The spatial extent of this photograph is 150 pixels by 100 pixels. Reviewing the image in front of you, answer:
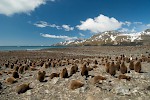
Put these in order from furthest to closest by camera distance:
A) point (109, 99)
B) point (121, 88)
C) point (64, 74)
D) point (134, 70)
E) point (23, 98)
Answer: point (134, 70) < point (64, 74) < point (23, 98) < point (121, 88) < point (109, 99)

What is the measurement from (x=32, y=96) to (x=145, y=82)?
36.7 ft

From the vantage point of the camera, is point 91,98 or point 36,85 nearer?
point 91,98

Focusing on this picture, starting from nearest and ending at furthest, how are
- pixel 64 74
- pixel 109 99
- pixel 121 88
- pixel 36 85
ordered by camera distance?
1. pixel 109 99
2. pixel 121 88
3. pixel 36 85
4. pixel 64 74

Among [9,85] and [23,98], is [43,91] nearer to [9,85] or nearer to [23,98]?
[23,98]

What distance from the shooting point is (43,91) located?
21359mm

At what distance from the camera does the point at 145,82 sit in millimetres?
20438

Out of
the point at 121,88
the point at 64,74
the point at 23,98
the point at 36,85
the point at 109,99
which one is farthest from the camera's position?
the point at 64,74

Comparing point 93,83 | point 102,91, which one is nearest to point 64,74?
point 93,83

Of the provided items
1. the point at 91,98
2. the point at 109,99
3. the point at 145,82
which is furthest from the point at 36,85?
the point at 145,82

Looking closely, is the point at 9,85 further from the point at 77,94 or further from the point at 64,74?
the point at 77,94

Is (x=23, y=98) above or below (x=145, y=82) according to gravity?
below

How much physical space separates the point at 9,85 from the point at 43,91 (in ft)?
20.9

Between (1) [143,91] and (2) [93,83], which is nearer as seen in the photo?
(1) [143,91]

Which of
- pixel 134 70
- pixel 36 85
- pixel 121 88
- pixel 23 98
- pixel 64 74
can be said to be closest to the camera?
pixel 121 88
